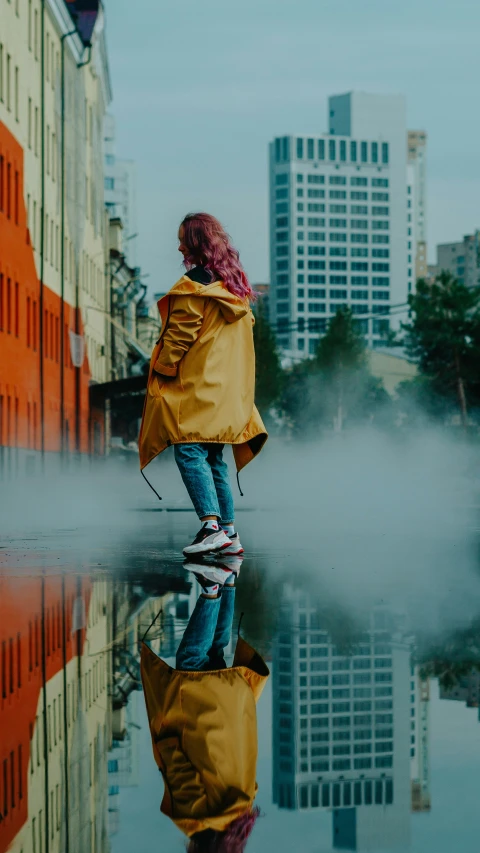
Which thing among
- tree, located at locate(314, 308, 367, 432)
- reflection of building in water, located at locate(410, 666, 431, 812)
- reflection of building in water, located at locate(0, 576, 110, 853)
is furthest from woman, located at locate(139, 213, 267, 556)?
tree, located at locate(314, 308, 367, 432)

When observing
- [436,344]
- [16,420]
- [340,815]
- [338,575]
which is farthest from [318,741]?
[436,344]

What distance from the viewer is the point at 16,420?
39.8m

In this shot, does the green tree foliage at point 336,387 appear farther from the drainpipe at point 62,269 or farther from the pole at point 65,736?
the pole at point 65,736

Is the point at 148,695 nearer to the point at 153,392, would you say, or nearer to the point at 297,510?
the point at 153,392

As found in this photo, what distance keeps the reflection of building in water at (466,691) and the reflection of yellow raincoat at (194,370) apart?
3.88 m

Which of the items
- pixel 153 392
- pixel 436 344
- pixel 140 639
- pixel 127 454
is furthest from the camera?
pixel 436 344

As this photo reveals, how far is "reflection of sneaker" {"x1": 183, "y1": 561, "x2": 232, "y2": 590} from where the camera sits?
22.5 ft

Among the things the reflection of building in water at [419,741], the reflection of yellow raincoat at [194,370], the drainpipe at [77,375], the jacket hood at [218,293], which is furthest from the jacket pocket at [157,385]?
the drainpipe at [77,375]

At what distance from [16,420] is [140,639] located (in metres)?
35.3

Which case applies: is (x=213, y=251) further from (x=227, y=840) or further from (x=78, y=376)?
(x=78, y=376)

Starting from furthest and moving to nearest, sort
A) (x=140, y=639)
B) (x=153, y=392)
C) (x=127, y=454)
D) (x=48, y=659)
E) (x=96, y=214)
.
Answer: (x=127, y=454), (x=96, y=214), (x=153, y=392), (x=140, y=639), (x=48, y=659)

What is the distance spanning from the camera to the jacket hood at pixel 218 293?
8.03m

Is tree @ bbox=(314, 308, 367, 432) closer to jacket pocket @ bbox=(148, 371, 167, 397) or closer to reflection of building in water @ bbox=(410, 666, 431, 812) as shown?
jacket pocket @ bbox=(148, 371, 167, 397)

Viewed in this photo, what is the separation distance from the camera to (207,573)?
729 cm
